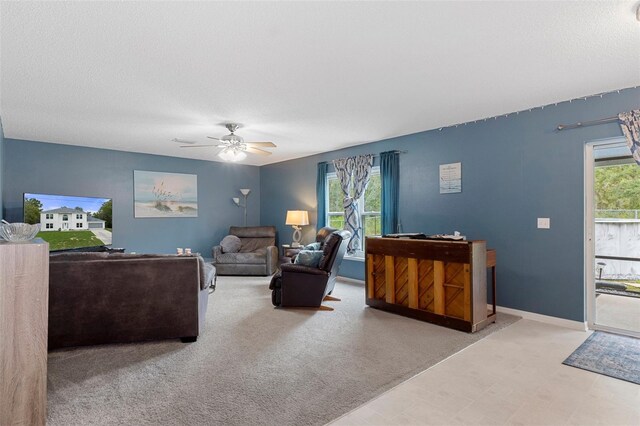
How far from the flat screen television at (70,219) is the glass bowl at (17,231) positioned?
427 cm

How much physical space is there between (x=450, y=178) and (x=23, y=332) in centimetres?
455

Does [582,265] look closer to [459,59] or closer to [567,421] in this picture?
[567,421]

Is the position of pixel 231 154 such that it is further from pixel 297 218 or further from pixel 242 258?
pixel 242 258

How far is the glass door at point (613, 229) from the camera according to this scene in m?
3.54

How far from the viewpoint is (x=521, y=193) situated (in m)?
3.97

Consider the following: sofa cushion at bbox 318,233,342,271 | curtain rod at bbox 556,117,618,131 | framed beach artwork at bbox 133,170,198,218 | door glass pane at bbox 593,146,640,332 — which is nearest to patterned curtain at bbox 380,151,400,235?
sofa cushion at bbox 318,233,342,271

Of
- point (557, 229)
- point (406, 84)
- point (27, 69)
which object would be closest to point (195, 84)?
point (27, 69)

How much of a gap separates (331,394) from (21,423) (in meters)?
1.68

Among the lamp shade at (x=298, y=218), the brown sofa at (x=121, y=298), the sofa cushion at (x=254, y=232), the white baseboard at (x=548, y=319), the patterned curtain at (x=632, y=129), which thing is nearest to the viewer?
the brown sofa at (x=121, y=298)

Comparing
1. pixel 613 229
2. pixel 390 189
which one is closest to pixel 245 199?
pixel 390 189

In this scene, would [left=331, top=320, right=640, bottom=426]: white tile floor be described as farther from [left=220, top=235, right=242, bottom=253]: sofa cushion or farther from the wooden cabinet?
[left=220, top=235, right=242, bottom=253]: sofa cushion

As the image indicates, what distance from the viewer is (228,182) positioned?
766 cm

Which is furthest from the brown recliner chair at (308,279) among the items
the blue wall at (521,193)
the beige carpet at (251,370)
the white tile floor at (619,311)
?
the white tile floor at (619,311)

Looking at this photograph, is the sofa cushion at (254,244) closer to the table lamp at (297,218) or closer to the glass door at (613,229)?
the table lamp at (297,218)
